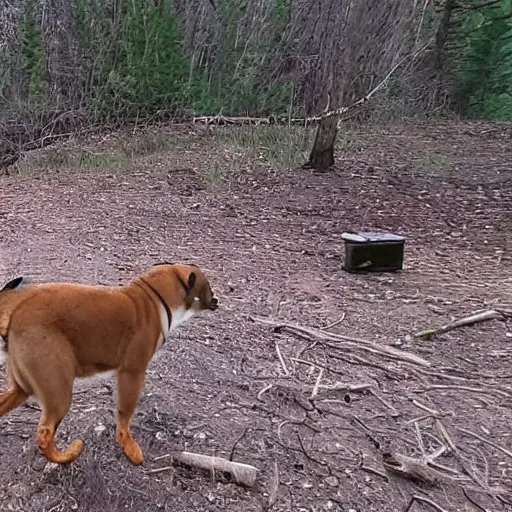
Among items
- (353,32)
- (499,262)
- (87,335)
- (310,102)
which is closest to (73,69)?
(310,102)

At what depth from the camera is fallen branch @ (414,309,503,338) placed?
4.24 metres

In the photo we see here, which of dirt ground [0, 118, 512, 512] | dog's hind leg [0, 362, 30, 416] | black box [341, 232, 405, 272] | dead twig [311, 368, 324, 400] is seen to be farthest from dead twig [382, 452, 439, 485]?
black box [341, 232, 405, 272]

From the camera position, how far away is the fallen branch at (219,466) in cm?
264

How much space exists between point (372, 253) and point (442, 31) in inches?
379

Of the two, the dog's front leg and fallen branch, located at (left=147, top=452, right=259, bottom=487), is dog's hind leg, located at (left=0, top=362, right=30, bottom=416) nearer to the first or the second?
the dog's front leg

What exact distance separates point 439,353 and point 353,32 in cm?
562

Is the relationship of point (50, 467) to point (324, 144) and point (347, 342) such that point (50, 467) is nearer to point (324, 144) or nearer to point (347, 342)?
point (347, 342)

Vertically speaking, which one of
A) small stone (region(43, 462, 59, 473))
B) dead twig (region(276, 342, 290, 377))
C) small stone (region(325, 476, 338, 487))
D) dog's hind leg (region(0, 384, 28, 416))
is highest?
dog's hind leg (region(0, 384, 28, 416))

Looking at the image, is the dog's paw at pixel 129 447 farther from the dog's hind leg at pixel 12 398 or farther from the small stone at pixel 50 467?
the dog's hind leg at pixel 12 398

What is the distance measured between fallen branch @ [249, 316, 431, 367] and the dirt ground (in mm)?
22

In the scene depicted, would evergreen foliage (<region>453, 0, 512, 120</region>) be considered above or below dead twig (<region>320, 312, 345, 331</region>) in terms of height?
below

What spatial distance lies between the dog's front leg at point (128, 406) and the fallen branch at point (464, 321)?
2.05 meters

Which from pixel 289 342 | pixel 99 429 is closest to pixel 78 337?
pixel 99 429

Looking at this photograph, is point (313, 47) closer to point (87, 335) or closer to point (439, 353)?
point (439, 353)
